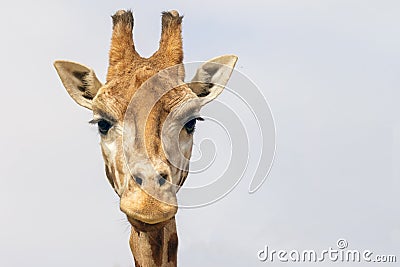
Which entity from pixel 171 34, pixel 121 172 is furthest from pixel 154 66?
pixel 121 172

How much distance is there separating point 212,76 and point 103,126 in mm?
2483

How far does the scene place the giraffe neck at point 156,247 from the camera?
14477 mm

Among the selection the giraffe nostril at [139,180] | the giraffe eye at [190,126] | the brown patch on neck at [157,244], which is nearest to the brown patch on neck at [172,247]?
the brown patch on neck at [157,244]

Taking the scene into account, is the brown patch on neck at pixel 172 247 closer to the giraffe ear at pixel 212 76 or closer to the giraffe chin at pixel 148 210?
the giraffe chin at pixel 148 210

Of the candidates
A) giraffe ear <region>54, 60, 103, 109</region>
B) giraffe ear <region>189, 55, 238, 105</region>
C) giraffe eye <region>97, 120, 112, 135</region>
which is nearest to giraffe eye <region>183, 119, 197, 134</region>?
giraffe ear <region>189, 55, 238, 105</region>

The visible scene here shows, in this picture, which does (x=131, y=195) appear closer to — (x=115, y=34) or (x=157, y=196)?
(x=157, y=196)

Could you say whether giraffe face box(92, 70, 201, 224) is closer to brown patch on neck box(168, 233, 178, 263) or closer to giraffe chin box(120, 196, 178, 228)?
giraffe chin box(120, 196, 178, 228)

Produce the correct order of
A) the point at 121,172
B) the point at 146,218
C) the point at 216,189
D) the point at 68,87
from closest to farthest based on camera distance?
the point at 146,218, the point at 121,172, the point at 216,189, the point at 68,87

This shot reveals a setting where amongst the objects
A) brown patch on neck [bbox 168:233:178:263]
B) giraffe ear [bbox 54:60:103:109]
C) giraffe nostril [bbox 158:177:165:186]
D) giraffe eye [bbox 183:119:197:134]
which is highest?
giraffe ear [bbox 54:60:103:109]

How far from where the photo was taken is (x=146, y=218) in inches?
487

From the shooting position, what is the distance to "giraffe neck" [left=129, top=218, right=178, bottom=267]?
1448cm

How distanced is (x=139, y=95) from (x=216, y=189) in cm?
211

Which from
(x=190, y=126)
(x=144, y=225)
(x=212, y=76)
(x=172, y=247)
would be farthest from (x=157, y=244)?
(x=212, y=76)

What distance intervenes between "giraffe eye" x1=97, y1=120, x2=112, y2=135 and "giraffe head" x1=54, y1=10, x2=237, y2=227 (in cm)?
2
